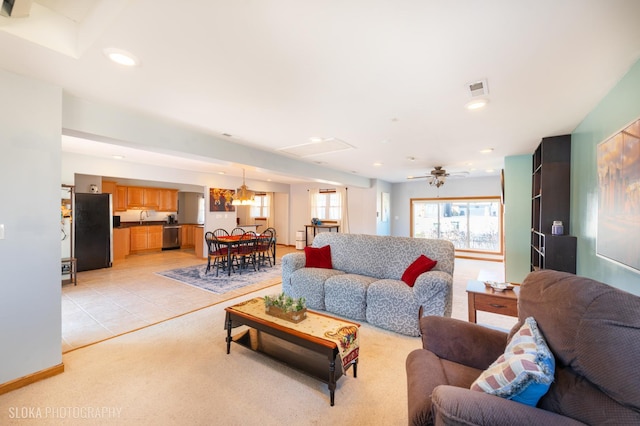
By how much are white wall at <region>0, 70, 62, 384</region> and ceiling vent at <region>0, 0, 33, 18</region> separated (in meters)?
0.78

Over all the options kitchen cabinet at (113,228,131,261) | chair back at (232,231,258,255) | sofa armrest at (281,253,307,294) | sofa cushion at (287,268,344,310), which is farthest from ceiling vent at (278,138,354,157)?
kitchen cabinet at (113,228,131,261)

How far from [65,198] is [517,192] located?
8.39 m

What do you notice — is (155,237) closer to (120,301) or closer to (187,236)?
(187,236)

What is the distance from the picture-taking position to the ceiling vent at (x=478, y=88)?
7.13 feet

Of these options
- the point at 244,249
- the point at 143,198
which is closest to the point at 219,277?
the point at 244,249

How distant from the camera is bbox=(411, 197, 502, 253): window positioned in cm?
826

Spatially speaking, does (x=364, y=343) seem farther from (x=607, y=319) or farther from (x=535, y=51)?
(x=535, y=51)

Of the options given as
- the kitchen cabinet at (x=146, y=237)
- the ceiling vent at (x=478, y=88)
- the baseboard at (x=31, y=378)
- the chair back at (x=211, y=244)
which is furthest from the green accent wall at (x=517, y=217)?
the kitchen cabinet at (x=146, y=237)

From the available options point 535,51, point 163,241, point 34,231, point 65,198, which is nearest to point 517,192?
point 535,51

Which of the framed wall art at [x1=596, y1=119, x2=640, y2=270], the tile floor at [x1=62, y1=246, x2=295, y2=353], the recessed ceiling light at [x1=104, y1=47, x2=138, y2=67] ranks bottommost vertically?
the tile floor at [x1=62, y1=246, x2=295, y2=353]

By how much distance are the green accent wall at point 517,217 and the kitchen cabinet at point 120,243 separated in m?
9.02

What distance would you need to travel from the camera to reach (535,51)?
1.74 m

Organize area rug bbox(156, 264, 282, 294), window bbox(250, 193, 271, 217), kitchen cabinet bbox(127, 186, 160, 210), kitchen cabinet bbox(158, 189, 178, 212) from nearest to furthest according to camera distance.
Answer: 1. area rug bbox(156, 264, 282, 294)
2. kitchen cabinet bbox(127, 186, 160, 210)
3. kitchen cabinet bbox(158, 189, 178, 212)
4. window bbox(250, 193, 271, 217)

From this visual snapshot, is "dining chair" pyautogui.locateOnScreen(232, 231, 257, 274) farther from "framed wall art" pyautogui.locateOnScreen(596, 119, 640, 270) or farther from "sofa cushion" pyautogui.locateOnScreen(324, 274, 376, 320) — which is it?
"framed wall art" pyautogui.locateOnScreen(596, 119, 640, 270)
